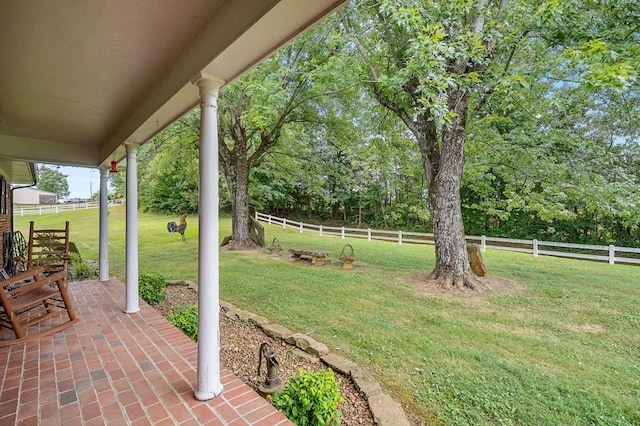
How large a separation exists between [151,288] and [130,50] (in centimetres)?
340

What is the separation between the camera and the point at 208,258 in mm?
2137

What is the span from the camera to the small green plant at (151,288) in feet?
14.2

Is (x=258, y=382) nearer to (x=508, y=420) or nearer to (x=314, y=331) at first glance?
(x=314, y=331)

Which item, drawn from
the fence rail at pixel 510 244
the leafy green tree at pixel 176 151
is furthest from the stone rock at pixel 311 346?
the fence rail at pixel 510 244

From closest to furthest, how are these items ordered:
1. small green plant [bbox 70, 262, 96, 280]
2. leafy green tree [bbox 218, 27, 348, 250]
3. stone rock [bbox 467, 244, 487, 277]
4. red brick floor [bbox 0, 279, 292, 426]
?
red brick floor [bbox 0, 279, 292, 426]
small green plant [bbox 70, 262, 96, 280]
stone rock [bbox 467, 244, 487, 277]
leafy green tree [bbox 218, 27, 348, 250]

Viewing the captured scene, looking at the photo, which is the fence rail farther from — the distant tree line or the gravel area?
the gravel area

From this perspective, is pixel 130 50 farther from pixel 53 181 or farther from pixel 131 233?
pixel 53 181

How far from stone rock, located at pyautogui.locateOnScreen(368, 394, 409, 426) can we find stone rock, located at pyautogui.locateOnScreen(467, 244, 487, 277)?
470 centimetres

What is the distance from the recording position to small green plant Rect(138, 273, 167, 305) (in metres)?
4.32

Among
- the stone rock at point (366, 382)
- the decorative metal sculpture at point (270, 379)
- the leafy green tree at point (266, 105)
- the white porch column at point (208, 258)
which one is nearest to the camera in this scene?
the white porch column at point (208, 258)

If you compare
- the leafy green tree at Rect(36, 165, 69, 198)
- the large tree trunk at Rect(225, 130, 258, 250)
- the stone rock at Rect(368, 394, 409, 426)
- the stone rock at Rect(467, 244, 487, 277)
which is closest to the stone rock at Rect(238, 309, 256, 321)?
the stone rock at Rect(368, 394, 409, 426)

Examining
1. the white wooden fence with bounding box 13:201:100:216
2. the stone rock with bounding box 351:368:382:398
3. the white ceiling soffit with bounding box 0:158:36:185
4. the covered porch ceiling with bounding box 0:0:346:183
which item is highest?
the covered porch ceiling with bounding box 0:0:346:183

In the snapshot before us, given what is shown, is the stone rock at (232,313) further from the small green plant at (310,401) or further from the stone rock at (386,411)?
the stone rock at (386,411)

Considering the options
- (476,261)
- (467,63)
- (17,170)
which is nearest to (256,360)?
(476,261)
